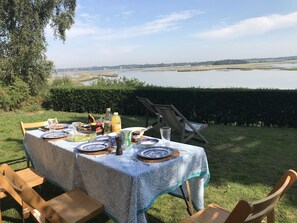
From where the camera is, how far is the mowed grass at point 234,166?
125 inches

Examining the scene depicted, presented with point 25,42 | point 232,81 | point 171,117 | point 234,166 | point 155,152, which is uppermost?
point 25,42

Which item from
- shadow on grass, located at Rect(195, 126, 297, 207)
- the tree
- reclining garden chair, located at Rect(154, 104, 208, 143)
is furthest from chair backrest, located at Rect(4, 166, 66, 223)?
the tree

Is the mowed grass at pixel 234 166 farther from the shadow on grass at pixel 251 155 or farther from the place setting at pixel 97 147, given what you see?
the place setting at pixel 97 147

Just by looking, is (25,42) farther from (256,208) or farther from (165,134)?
(256,208)

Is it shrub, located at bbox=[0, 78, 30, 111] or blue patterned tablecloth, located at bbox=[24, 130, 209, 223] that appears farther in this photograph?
shrub, located at bbox=[0, 78, 30, 111]

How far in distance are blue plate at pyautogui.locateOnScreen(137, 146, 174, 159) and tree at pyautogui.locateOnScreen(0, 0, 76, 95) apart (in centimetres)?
1241

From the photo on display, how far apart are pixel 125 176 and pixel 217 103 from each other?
267 inches

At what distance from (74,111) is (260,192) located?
905 cm

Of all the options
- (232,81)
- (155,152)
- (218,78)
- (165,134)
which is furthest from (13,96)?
(218,78)

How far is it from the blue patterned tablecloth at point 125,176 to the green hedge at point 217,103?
5761 millimetres

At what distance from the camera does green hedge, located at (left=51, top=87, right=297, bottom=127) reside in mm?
7617

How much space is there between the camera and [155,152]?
2.38m

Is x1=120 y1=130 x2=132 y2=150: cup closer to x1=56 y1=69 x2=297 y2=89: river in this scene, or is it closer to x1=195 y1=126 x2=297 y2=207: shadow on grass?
x1=195 y1=126 x2=297 y2=207: shadow on grass

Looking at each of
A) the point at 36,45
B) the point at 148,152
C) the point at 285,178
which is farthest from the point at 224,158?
the point at 36,45
